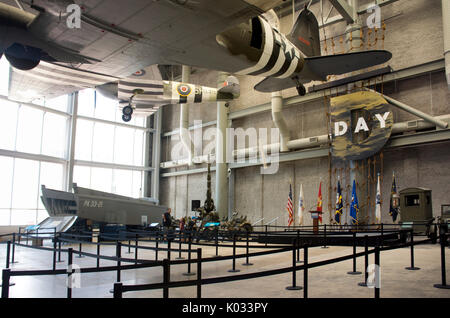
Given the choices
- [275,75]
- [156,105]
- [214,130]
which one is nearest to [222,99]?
[156,105]

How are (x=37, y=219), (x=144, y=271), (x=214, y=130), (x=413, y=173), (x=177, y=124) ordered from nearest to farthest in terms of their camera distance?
1. (x=144, y=271)
2. (x=413, y=173)
3. (x=37, y=219)
4. (x=214, y=130)
5. (x=177, y=124)

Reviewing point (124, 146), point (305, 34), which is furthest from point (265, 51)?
point (124, 146)

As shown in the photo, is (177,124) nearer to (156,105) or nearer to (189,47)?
(156,105)

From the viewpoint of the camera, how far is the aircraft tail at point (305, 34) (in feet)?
38.8

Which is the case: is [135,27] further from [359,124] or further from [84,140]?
[84,140]

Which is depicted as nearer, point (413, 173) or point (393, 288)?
point (393, 288)

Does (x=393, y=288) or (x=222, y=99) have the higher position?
(x=222, y=99)

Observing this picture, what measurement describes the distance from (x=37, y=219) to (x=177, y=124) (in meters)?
12.4

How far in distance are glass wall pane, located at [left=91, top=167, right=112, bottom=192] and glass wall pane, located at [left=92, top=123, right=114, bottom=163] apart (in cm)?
79

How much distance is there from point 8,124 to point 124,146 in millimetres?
9018

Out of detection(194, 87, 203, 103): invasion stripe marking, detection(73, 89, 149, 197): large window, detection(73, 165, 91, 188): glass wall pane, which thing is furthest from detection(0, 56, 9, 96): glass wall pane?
detection(194, 87, 203, 103): invasion stripe marking

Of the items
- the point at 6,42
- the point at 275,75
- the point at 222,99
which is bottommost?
the point at 6,42

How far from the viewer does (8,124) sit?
798 inches

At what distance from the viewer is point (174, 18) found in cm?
576
